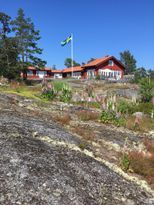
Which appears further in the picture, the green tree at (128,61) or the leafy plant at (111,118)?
the green tree at (128,61)

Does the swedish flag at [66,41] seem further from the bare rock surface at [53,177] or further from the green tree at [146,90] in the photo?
the bare rock surface at [53,177]

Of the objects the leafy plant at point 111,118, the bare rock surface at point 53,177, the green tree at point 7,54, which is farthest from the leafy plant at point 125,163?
the green tree at point 7,54

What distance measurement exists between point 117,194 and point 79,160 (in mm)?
1799

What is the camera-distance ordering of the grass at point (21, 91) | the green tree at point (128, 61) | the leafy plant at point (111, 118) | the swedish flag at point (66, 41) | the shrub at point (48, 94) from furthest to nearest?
the green tree at point (128, 61), the swedish flag at point (66, 41), the shrub at point (48, 94), the grass at point (21, 91), the leafy plant at point (111, 118)

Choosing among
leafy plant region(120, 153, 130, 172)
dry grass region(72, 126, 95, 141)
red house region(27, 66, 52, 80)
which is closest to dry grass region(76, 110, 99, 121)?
dry grass region(72, 126, 95, 141)

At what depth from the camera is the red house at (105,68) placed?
83375 mm

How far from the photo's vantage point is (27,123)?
41.2ft

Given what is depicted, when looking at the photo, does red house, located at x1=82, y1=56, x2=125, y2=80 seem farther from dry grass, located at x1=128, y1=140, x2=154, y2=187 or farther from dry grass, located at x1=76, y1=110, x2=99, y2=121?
dry grass, located at x1=128, y1=140, x2=154, y2=187

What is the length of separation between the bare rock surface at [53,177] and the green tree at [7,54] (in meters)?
40.8

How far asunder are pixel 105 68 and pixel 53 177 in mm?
77782

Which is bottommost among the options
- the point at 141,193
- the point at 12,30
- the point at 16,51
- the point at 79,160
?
the point at 141,193

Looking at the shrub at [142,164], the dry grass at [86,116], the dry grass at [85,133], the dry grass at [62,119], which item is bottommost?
the shrub at [142,164]

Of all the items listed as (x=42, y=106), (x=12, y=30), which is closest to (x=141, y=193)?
(x=42, y=106)

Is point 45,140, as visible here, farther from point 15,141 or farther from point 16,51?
point 16,51
